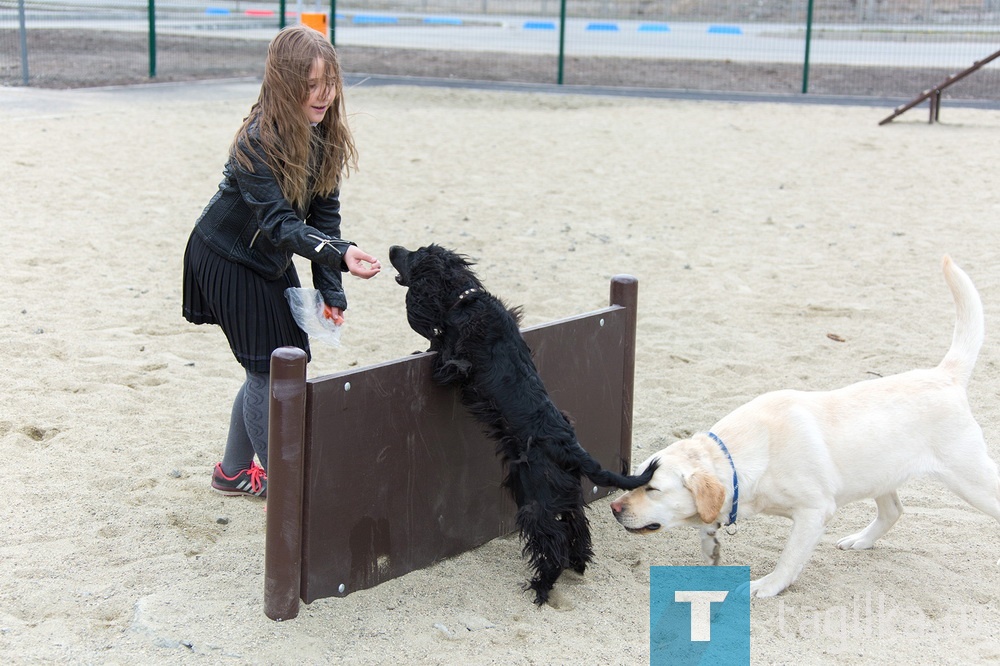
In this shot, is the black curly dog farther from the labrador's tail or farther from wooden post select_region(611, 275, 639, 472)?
the labrador's tail

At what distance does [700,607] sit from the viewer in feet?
11.4

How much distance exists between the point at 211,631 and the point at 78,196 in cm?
Answer: 588

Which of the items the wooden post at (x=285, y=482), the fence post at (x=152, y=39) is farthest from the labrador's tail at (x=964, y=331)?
the fence post at (x=152, y=39)

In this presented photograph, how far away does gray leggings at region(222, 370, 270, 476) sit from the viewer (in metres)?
3.73

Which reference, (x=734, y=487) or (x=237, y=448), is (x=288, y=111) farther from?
(x=734, y=487)

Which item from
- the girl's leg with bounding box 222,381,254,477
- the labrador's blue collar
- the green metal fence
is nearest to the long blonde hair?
the girl's leg with bounding box 222,381,254,477

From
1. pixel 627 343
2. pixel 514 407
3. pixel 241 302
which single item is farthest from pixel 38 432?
pixel 627 343

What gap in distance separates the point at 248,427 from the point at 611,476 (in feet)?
4.71

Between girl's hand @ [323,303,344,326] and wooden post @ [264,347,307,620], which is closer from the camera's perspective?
wooden post @ [264,347,307,620]

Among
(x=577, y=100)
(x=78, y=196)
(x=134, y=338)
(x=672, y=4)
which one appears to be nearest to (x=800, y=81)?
(x=577, y=100)

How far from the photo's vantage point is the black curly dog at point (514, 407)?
3.33 m

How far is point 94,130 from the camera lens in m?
10.4

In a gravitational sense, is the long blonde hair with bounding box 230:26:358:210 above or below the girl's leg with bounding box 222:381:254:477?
above

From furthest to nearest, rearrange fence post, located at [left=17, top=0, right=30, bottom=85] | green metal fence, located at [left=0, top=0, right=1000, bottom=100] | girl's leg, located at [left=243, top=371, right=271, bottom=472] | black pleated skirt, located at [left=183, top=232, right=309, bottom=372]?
green metal fence, located at [left=0, top=0, right=1000, bottom=100] < fence post, located at [left=17, top=0, right=30, bottom=85] < girl's leg, located at [left=243, top=371, right=271, bottom=472] < black pleated skirt, located at [left=183, top=232, right=309, bottom=372]
